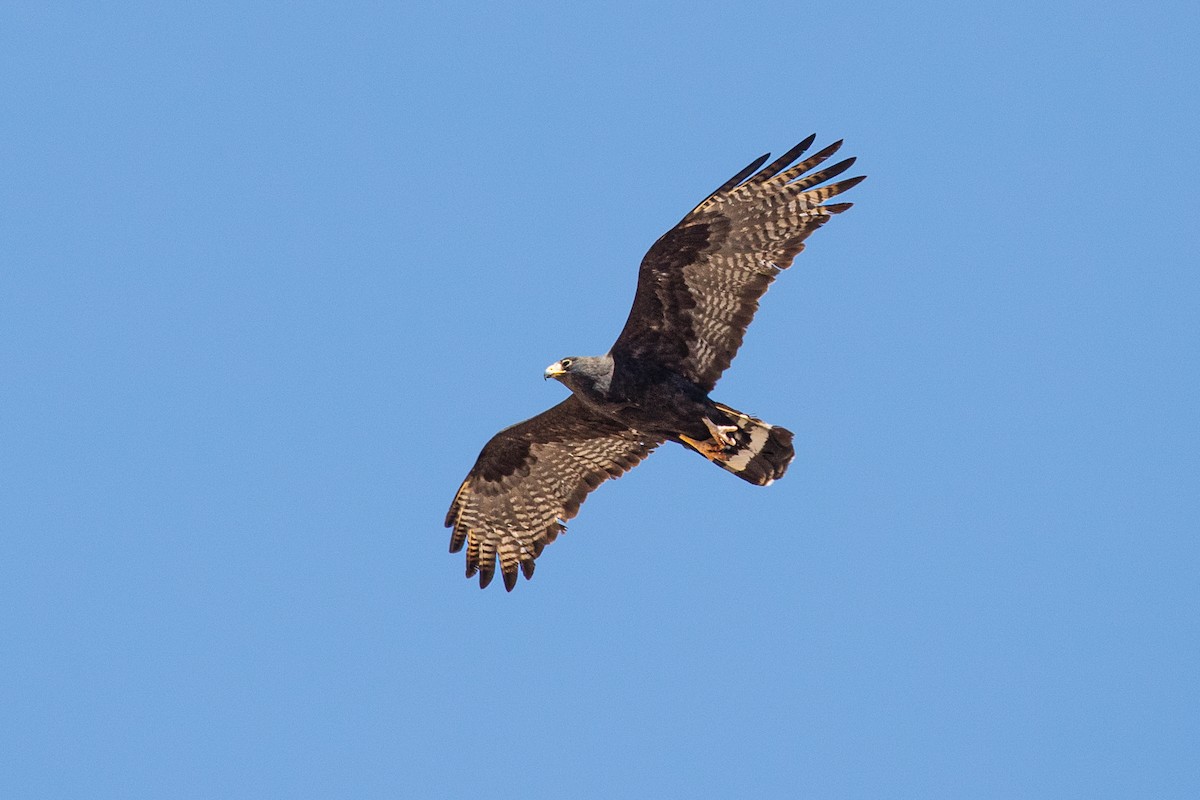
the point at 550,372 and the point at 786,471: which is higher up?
the point at 550,372

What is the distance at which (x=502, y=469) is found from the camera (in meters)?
17.7

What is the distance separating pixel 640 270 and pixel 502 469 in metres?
3.37

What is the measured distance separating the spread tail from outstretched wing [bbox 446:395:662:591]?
1454 millimetres

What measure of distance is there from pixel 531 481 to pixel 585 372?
92.2 inches

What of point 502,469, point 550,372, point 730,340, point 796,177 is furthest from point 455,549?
point 796,177

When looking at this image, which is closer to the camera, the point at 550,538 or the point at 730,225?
the point at 730,225

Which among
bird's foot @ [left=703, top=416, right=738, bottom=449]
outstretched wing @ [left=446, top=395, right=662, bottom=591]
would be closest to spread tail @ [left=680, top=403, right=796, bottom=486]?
bird's foot @ [left=703, top=416, right=738, bottom=449]

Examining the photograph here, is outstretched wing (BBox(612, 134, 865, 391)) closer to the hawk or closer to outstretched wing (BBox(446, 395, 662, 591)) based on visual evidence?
the hawk

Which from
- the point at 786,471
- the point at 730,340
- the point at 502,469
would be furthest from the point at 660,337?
the point at 502,469

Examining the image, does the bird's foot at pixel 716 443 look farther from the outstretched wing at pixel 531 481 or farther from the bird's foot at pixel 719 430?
the outstretched wing at pixel 531 481

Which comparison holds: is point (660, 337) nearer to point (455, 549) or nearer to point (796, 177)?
point (796, 177)

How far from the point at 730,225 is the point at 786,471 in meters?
2.53

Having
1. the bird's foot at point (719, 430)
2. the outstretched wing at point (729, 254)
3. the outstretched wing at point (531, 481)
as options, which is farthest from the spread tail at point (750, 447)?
the outstretched wing at point (531, 481)

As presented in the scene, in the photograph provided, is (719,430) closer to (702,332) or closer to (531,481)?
(702,332)
